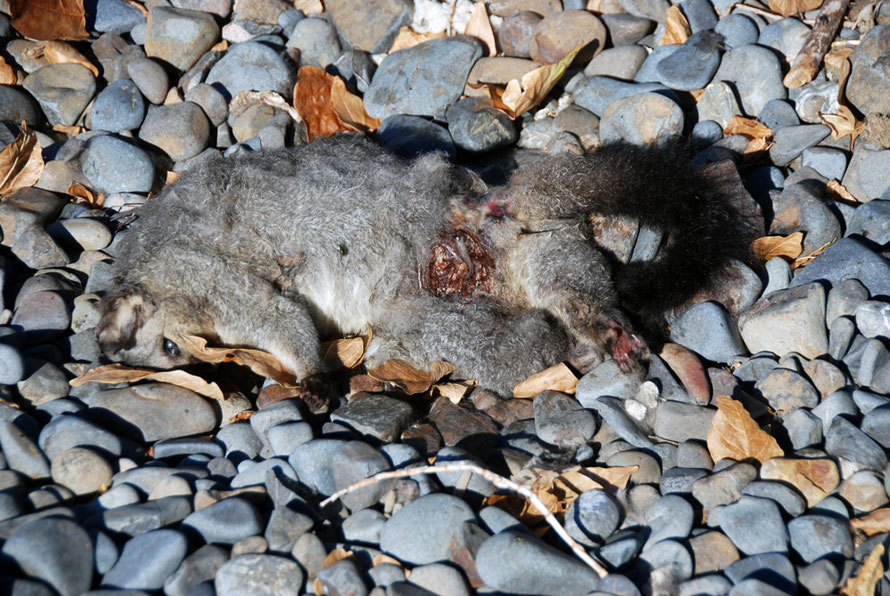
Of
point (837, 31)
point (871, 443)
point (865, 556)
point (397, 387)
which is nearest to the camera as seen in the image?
point (865, 556)

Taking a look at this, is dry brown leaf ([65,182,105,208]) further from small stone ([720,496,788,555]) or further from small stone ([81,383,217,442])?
small stone ([720,496,788,555])

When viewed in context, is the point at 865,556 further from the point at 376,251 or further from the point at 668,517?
the point at 376,251

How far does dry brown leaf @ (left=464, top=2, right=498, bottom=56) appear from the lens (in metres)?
4.78

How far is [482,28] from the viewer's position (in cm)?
481

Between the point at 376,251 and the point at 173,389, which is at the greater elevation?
the point at 376,251

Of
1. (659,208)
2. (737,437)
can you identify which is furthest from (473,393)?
(659,208)

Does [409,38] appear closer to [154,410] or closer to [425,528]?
[154,410]

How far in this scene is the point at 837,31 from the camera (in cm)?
444

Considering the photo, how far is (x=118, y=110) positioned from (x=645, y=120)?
3237 millimetres

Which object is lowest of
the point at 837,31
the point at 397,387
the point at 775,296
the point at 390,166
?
the point at 397,387

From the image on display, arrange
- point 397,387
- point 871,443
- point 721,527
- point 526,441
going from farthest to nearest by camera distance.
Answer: point 397,387 < point 526,441 < point 871,443 < point 721,527

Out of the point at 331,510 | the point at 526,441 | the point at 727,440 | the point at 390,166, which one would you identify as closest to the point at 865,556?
the point at 727,440

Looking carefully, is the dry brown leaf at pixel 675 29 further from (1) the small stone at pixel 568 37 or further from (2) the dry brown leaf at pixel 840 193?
(2) the dry brown leaf at pixel 840 193

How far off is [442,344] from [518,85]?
1.99m
